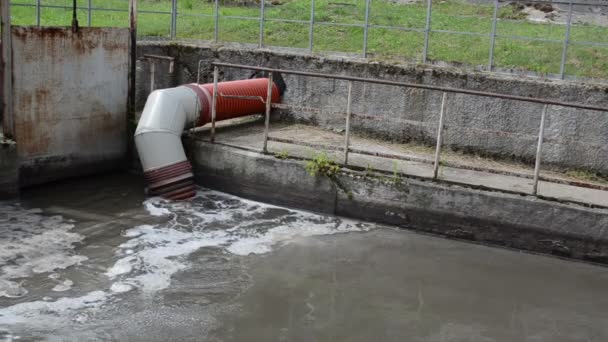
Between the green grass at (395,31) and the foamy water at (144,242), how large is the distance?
3.65 m

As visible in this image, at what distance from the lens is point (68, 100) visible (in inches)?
403

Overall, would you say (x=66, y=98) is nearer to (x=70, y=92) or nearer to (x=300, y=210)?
(x=70, y=92)

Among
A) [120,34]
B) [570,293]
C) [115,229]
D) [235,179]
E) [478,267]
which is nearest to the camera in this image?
[570,293]

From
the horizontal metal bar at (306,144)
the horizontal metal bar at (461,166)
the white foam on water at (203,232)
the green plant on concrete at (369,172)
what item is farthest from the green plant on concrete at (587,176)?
the horizontal metal bar at (306,144)

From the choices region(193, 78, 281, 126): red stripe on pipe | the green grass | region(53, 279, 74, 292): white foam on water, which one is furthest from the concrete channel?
the green grass

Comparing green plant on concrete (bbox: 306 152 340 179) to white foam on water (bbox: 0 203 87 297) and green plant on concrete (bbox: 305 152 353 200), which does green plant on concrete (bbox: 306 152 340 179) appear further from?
white foam on water (bbox: 0 203 87 297)

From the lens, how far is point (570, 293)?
7363 mm

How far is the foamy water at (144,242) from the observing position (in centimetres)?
653

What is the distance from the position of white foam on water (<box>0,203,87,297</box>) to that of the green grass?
18.3ft

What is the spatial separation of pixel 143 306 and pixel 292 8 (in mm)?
11977

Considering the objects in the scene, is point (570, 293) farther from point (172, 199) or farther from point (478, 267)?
point (172, 199)

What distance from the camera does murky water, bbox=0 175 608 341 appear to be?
625cm

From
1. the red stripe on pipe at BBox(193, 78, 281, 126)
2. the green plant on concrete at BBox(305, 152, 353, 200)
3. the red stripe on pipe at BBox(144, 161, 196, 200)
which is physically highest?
the red stripe on pipe at BBox(193, 78, 281, 126)

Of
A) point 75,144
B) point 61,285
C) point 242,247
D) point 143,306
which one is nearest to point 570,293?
point 242,247
